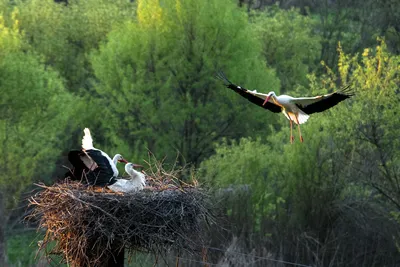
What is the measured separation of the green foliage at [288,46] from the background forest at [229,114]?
5 cm

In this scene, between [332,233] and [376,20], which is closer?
[332,233]

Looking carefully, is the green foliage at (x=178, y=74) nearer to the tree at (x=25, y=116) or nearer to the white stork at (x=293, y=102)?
the tree at (x=25, y=116)

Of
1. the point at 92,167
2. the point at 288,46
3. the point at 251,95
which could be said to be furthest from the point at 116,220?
the point at 288,46

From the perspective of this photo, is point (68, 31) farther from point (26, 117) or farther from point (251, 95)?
point (251, 95)

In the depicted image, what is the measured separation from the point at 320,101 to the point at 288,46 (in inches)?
932

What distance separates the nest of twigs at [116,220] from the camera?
9.25 meters

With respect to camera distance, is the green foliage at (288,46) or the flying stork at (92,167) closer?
the flying stork at (92,167)

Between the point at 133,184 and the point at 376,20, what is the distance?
23.4m

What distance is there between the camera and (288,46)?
116ft

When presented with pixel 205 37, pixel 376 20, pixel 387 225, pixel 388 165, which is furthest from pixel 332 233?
pixel 376 20

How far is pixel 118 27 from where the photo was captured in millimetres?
31672

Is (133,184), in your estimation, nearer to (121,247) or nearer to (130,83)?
(121,247)

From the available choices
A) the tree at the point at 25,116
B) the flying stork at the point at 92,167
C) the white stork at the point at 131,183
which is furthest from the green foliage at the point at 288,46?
the flying stork at the point at 92,167

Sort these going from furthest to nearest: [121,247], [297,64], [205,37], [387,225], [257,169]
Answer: [297,64] < [205,37] < [257,169] < [387,225] < [121,247]
